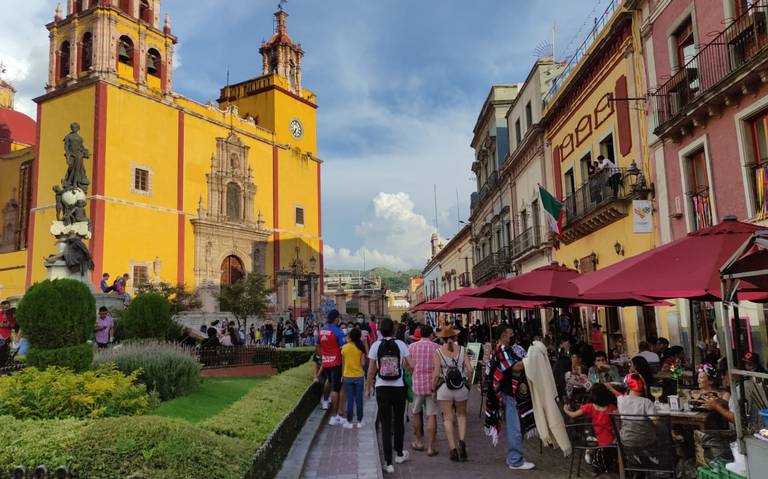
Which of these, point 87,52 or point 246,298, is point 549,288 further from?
point 87,52

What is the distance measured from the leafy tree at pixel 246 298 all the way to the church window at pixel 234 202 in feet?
26.3

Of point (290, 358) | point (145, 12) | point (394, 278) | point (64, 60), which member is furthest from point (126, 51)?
point (394, 278)

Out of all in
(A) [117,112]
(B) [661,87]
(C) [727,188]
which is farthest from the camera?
(A) [117,112]

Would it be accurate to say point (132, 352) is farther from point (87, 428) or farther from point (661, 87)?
point (661, 87)

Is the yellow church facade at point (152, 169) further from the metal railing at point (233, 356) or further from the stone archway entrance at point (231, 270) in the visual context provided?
the metal railing at point (233, 356)

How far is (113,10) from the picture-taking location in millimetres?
32344

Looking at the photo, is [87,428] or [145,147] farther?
[145,147]

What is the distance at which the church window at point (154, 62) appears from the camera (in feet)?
115

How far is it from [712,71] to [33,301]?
41.4 feet

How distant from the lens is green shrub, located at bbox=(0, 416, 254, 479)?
4.38 meters

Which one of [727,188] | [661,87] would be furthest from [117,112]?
[727,188]

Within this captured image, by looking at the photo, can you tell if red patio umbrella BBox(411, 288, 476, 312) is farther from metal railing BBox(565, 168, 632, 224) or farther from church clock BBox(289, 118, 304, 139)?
church clock BBox(289, 118, 304, 139)

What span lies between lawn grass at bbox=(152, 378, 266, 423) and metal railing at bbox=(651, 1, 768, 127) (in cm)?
1037

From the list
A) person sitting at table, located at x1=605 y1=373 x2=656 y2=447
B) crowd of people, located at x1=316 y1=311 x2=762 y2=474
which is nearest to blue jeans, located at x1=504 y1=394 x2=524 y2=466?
crowd of people, located at x1=316 y1=311 x2=762 y2=474
